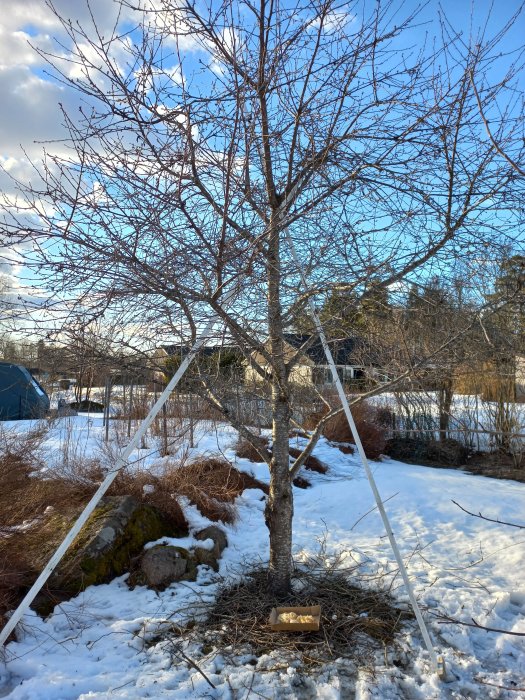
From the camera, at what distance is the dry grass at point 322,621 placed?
3.58 meters

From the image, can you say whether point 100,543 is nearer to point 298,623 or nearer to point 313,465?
point 298,623

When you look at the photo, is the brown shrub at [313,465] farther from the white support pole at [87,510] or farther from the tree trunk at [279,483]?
the white support pole at [87,510]

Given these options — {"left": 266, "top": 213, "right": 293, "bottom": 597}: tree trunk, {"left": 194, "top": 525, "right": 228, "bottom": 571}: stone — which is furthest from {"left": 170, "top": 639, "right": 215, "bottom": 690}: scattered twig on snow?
{"left": 194, "top": 525, "right": 228, "bottom": 571}: stone

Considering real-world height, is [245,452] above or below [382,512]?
below

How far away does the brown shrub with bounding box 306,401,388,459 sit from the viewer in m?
12.2

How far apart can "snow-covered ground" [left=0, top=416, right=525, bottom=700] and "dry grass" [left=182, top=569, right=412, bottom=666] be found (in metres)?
0.14

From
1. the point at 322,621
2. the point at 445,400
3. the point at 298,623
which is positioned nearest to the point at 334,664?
the point at 298,623

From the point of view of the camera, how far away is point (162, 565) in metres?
4.91

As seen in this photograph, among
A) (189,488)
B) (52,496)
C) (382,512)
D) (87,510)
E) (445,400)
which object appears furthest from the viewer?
(445,400)

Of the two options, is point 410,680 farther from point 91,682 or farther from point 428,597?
point 91,682

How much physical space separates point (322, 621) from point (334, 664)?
46cm

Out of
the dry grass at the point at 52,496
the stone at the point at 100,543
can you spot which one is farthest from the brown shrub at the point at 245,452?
the stone at the point at 100,543

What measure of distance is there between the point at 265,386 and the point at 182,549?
178 cm

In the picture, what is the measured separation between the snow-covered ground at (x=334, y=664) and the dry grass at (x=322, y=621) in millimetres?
142
